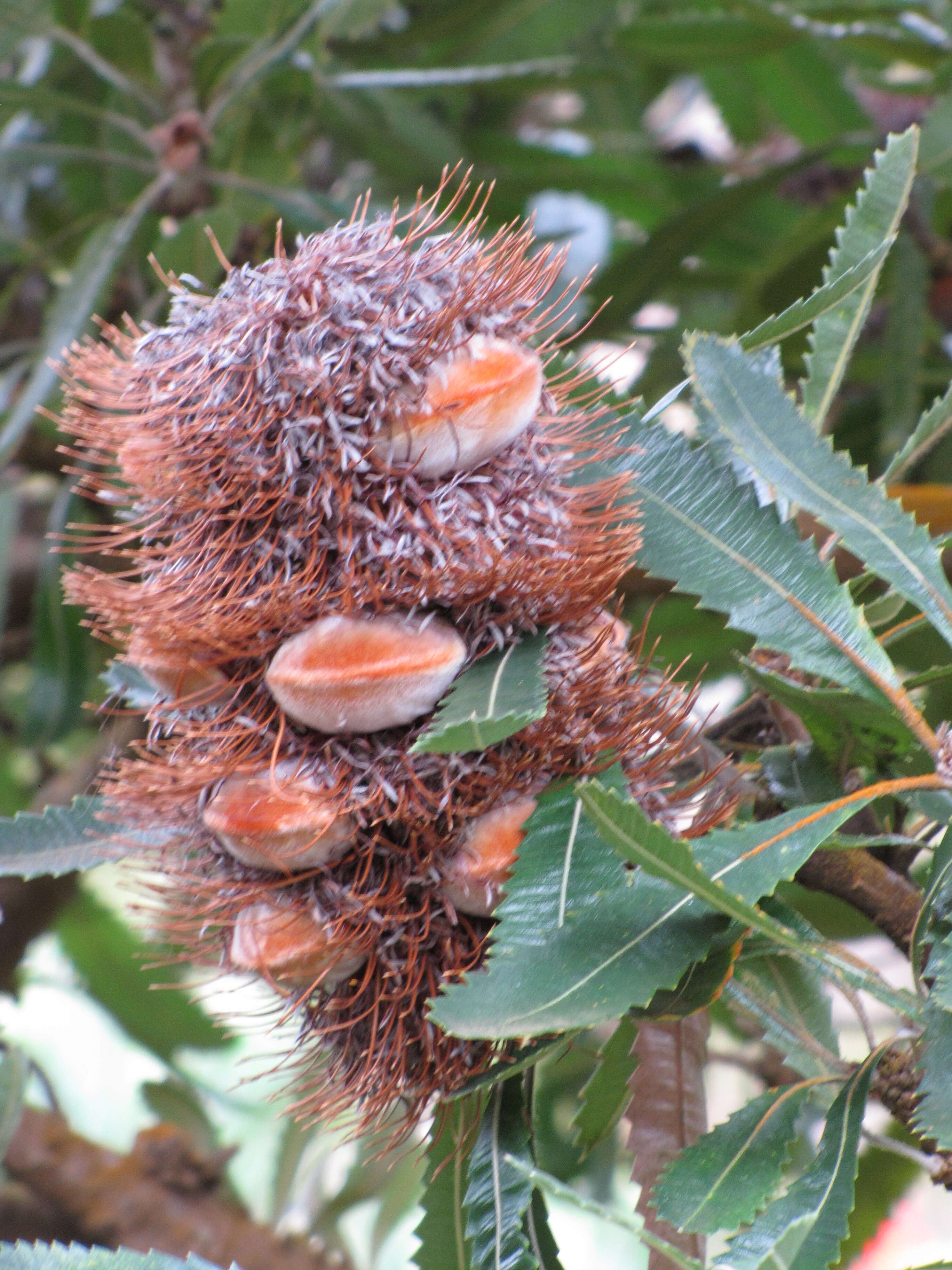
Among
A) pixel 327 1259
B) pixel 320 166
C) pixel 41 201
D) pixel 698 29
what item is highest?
pixel 698 29

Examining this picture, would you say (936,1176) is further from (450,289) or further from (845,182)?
(845,182)

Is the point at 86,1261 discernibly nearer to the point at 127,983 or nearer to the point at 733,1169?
the point at 733,1169

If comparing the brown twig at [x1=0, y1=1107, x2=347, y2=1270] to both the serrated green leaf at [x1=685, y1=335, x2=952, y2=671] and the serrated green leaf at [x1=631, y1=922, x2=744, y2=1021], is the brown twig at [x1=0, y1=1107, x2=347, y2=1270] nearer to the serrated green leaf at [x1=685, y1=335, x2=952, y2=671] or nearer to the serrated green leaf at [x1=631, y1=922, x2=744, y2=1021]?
the serrated green leaf at [x1=631, y1=922, x2=744, y2=1021]

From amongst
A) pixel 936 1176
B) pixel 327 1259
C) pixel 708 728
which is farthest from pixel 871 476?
pixel 327 1259

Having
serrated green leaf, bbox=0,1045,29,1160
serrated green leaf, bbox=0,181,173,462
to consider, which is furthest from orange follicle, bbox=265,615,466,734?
serrated green leaf, bbox=0,181,173,462

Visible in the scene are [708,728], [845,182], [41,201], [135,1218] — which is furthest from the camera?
[41,201]

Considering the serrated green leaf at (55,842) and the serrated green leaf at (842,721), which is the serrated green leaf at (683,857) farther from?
the serrated green leaf at (55,842)
